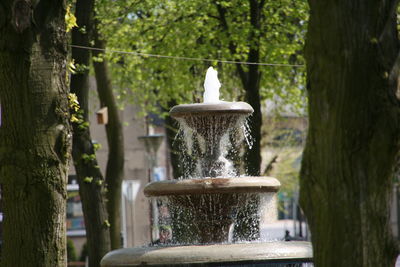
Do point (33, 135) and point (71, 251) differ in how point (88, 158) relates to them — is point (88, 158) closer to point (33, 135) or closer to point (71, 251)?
point (33, 135)

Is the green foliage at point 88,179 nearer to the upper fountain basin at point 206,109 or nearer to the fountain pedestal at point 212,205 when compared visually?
the fountain pedestal at point 212,205

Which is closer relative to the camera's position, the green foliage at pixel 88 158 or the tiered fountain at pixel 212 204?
the tiered fountain at pixel 212 204

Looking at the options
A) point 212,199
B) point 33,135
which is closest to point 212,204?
point 212,199

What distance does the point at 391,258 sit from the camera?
7.84m

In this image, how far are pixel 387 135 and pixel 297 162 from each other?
123 feet

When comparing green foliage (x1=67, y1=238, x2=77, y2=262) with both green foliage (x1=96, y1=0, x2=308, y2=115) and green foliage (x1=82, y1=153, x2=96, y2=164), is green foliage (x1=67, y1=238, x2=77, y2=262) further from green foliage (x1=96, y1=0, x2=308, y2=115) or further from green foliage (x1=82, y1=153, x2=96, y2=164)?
green foliage (x1=82, y1=153, x2=96, y2=164)

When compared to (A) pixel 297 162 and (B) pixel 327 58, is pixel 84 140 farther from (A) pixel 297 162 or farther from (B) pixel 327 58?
(A) pixel 297 162

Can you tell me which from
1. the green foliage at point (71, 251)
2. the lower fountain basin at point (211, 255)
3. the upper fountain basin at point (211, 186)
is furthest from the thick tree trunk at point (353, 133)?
the green foliage at point (71, 251)

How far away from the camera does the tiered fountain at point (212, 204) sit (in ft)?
39.4

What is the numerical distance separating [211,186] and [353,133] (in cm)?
576

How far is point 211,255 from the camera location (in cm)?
1201

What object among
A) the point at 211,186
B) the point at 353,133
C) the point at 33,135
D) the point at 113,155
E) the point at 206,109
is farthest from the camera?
the point at 113,155

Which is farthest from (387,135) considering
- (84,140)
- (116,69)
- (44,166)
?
(116,69)

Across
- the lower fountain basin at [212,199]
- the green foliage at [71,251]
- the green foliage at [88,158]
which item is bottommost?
the green foliage at [71,251]
